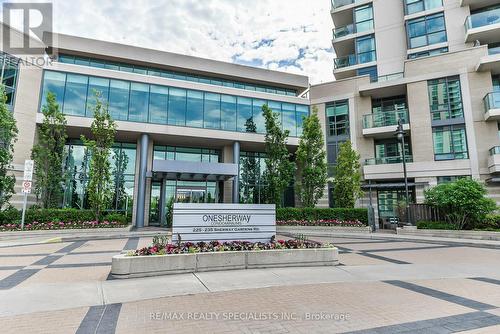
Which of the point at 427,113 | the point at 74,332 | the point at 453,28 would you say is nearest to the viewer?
the point at 74,332

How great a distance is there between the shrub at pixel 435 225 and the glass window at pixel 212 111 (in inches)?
640

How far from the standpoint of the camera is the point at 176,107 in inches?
924

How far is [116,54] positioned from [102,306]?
86.0 feet

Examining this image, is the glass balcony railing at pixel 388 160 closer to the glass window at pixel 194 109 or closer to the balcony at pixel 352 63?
the balcony at pixel 352 63

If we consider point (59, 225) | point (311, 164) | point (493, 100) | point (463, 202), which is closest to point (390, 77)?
point (493, 100)

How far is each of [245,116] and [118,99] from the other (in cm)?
1019

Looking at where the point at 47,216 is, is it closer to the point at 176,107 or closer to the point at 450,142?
the point at 176,107

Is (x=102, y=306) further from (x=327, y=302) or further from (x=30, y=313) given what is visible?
(x=327, y=302)

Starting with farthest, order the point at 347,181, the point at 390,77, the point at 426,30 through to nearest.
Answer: the point at 426,30
the point at 390,77
the point at 347,181

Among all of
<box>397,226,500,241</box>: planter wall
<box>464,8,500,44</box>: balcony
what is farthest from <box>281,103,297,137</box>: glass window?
<box>464,8,500,44</box>: balcony

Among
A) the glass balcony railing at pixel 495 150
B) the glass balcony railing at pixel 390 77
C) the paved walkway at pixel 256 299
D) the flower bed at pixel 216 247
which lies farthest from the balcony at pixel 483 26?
the flower bed at pixel 216 247

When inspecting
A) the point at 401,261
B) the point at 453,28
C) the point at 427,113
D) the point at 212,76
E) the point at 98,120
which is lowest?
the point at 401,261

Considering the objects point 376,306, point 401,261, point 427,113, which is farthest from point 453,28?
point 376,306

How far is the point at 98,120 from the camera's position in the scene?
63.0 ft
